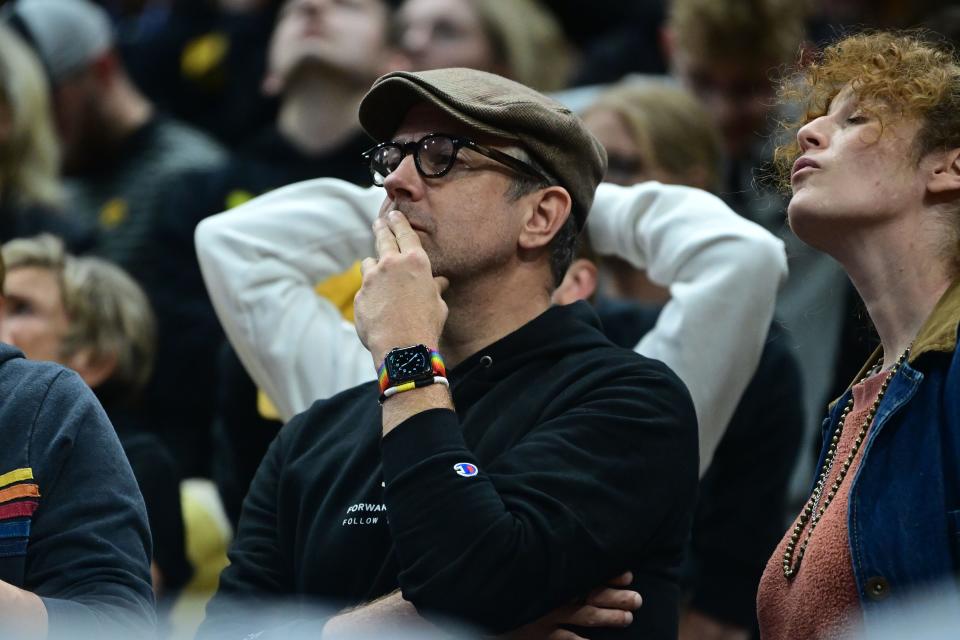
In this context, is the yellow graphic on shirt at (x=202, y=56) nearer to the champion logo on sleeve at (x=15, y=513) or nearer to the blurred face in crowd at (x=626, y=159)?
the blurred face in crowd at (x=626, y=159)

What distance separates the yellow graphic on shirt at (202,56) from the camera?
344 inches

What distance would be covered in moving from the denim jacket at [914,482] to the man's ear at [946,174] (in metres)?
0.25

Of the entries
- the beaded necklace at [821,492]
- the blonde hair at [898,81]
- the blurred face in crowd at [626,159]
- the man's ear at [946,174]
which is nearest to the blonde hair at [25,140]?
the blurred face in crowd at [626,159]

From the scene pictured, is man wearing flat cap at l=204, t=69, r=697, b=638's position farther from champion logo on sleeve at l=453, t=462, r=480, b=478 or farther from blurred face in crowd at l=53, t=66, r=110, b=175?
blurred face in crowd at l=53, t=66, r=110, b=175

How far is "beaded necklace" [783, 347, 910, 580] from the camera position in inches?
130

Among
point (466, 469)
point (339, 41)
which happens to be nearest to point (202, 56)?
point (339, 41)

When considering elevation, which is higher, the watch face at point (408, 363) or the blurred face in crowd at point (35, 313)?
the watch face at point (408, 363)

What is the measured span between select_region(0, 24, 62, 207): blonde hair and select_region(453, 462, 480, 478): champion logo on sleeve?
4.08 m

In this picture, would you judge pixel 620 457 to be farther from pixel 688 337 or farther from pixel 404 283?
pixel 688 337

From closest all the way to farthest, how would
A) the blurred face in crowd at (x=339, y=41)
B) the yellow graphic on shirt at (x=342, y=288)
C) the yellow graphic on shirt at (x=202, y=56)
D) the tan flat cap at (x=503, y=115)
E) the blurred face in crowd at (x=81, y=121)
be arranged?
1. the tan flat cap at (x=503, y=115)
2. the yellow graphic on shirt at (x=342, y=288)
3. the blurred face in crowd at (x=339, y=41)
4. the blurred face in crowd at (x=81, y=121)
5. the yellow graphic on shirt at (x=202, y=56)

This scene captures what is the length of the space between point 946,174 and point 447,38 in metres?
3.89

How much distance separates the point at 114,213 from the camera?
23.3 feet

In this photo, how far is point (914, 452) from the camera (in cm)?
308

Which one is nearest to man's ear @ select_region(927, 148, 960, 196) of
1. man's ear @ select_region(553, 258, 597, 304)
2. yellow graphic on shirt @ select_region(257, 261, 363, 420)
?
man's ear @ select_region(553, 258, 597, 304)
